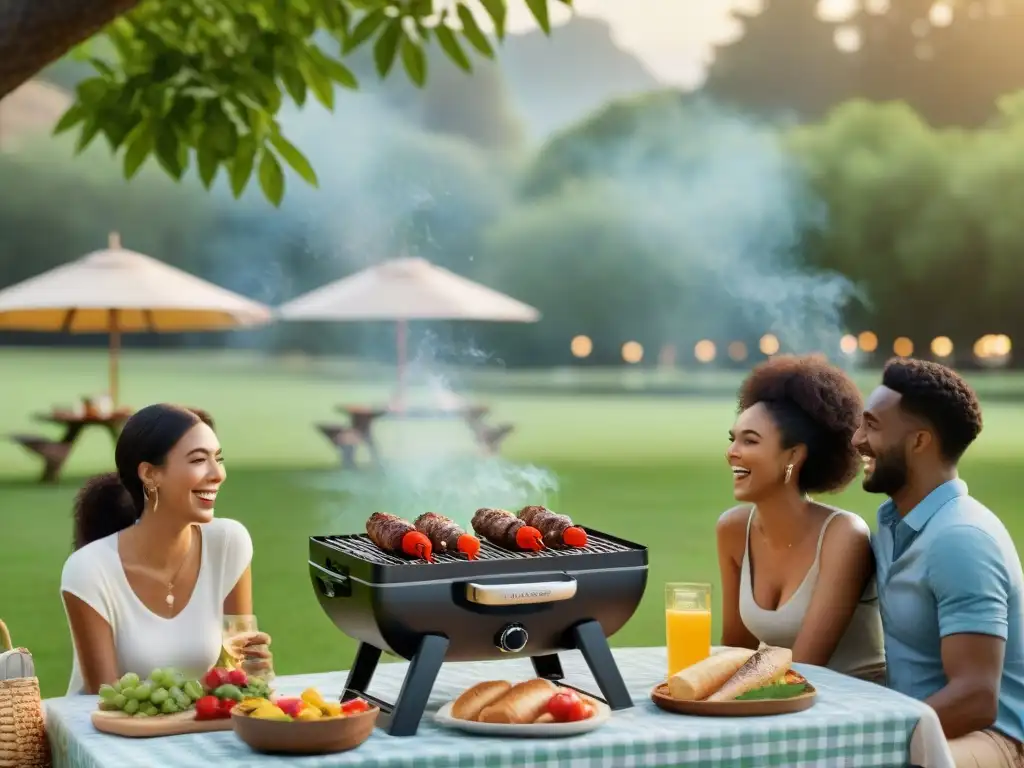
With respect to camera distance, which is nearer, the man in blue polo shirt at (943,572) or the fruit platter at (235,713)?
the fruit platter at (235,713)

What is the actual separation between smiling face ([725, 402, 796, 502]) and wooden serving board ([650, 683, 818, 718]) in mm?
740

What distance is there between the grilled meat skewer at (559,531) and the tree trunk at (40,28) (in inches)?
48.6

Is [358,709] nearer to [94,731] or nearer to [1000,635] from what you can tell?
[94,731]

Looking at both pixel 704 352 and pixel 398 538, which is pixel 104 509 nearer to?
pixel 398 538

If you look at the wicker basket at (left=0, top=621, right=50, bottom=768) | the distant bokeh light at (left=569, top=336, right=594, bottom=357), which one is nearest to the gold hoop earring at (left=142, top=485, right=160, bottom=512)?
the wicker basket at (left=0, top=621, right=50, bottom=768)

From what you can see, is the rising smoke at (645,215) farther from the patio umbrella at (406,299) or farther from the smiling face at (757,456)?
the smiling face at (757,456)

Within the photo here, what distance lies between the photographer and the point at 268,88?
392 cm

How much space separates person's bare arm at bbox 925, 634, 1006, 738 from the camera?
287 cm

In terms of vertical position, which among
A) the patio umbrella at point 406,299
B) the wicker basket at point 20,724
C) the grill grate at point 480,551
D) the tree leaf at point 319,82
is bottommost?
the wicker basket at point 20,724

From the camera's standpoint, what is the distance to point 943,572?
295 centimetres

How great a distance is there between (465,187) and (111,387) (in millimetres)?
5319

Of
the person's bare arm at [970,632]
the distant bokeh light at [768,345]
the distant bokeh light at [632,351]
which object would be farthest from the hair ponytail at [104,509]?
the distant bokeh light at [768,345]

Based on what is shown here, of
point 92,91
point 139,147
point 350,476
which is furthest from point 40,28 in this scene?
point 350,476

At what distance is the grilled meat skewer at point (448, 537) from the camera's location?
106 inches
